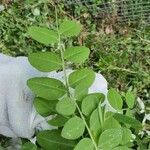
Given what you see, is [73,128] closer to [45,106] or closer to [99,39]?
[45,106]

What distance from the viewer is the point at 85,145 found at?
1.36 meters

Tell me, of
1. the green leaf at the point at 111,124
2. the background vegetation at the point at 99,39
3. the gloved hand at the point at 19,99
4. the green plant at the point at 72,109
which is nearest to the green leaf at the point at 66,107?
the green plant at the point at 72,109

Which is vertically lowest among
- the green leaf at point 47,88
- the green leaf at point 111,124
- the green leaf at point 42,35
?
the green leaf at point 111,124

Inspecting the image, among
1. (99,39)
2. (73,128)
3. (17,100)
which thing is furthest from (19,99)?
(99,39)

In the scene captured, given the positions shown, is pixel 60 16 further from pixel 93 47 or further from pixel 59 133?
pixel 59 133

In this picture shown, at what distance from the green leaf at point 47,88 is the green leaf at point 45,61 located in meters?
0.04

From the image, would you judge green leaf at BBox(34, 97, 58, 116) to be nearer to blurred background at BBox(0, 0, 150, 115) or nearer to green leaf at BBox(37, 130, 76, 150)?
green leaf at BBox(37, 130, 76, 150)

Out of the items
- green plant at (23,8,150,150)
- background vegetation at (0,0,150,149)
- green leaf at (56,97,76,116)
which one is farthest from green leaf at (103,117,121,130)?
background vegetation at (0,0,150,149)

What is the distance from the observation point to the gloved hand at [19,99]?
1905 millimetres

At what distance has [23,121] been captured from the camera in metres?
1.95

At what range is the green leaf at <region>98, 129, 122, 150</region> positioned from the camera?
1362mm

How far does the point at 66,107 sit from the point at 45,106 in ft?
0.31

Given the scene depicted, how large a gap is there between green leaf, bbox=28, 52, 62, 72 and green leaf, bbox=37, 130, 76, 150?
19 centimetres

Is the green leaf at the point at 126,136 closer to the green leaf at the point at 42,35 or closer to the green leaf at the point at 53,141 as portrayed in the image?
the green leaf at the point at 53,141
